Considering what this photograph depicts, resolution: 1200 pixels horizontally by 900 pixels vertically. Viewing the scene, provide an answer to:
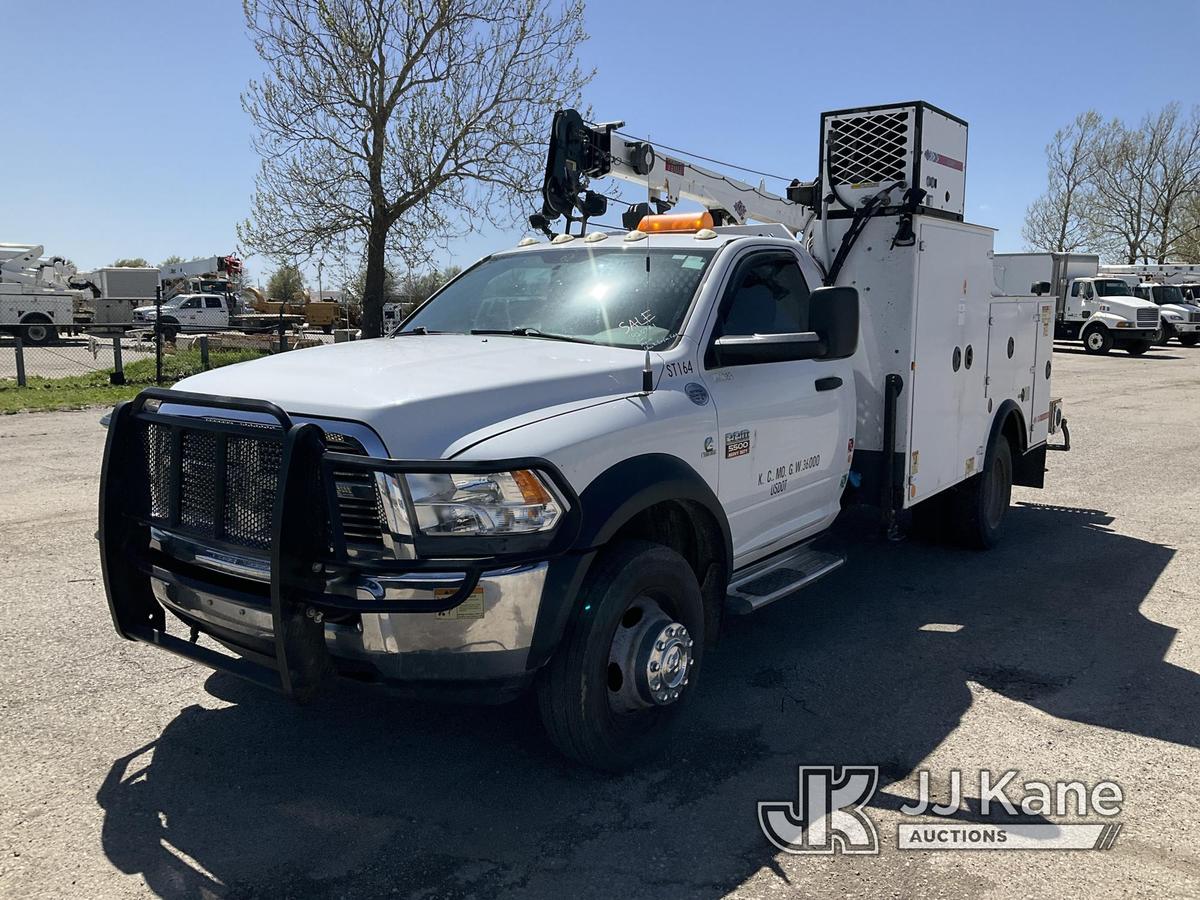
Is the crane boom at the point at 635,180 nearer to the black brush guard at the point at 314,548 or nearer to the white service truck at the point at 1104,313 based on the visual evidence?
the black brush guard at the point at 314,548

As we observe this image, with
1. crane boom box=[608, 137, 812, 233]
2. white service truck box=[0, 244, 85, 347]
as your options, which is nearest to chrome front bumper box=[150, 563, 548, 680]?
crane boom box=[608, 137, 812, 233]

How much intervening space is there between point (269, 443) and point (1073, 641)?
4330 mm

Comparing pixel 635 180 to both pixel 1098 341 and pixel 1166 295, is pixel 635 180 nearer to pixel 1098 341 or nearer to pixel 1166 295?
pixel 1098 341

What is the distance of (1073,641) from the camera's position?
5344 millimetres

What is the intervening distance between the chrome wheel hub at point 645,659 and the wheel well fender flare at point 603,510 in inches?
12.9

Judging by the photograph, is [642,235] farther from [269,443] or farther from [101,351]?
[101,351]

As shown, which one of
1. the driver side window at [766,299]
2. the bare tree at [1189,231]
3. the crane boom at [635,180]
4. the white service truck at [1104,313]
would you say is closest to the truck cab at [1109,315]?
the white service truck at [1104,313]

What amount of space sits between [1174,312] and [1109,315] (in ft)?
16.3

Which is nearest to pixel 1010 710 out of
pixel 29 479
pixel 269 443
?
pixel 269 443

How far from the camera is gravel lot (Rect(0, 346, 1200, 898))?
123 inches

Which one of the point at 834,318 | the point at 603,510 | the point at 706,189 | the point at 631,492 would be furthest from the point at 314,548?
the point at 706,189

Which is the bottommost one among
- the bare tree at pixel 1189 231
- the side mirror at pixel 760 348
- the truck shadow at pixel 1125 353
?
the truck shadow at pixel 1125 353

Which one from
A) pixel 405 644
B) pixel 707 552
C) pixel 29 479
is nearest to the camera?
pixel 405 644

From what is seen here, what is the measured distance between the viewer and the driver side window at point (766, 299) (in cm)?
455
